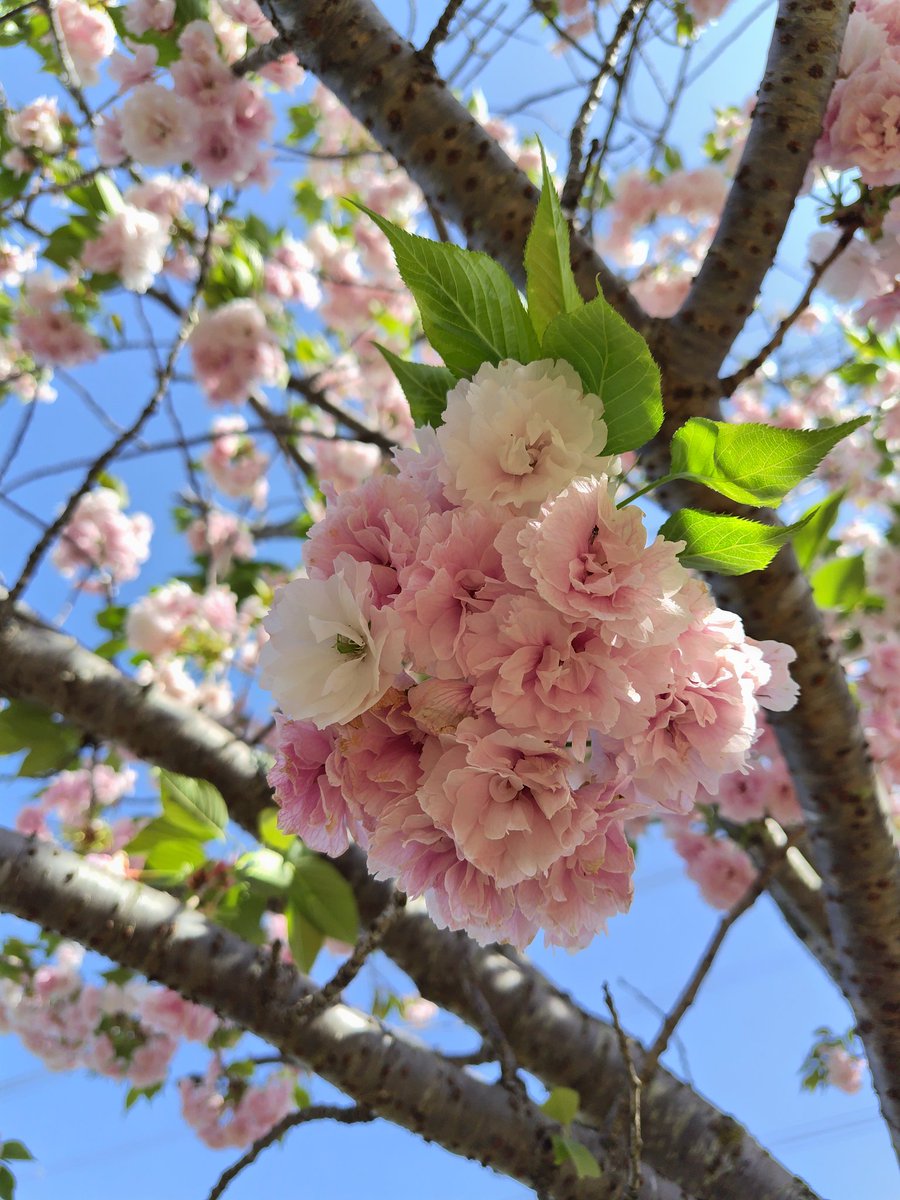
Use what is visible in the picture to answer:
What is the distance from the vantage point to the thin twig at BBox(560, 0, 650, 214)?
0.97 meters

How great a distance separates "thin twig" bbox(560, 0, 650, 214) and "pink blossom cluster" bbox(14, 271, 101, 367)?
1564 millimetres

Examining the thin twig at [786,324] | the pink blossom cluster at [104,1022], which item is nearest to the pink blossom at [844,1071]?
the pink blossom cluster at [104,1022]

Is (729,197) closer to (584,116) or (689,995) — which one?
(584,116)

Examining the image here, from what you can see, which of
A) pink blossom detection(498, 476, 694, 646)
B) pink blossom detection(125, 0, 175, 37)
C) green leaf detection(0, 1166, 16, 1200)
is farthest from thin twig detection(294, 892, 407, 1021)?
pink blossom detection(125, 0, 175, 37)

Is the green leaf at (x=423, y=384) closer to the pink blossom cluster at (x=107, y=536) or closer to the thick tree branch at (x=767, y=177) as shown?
the thick tree branch at (x=767, y=177)

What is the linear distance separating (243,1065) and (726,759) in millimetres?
2025

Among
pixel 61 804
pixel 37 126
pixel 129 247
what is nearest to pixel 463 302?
pixel 129 247

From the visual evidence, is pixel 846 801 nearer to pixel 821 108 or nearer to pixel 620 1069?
pixel 620 1069

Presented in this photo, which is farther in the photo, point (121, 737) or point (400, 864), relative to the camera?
point (121, 737)

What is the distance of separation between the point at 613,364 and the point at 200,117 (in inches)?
61.0

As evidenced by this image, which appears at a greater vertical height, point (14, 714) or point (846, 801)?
point (846, 801)

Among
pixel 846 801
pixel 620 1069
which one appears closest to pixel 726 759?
pixel 846 801

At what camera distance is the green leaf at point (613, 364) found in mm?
494

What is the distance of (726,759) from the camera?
50cm
